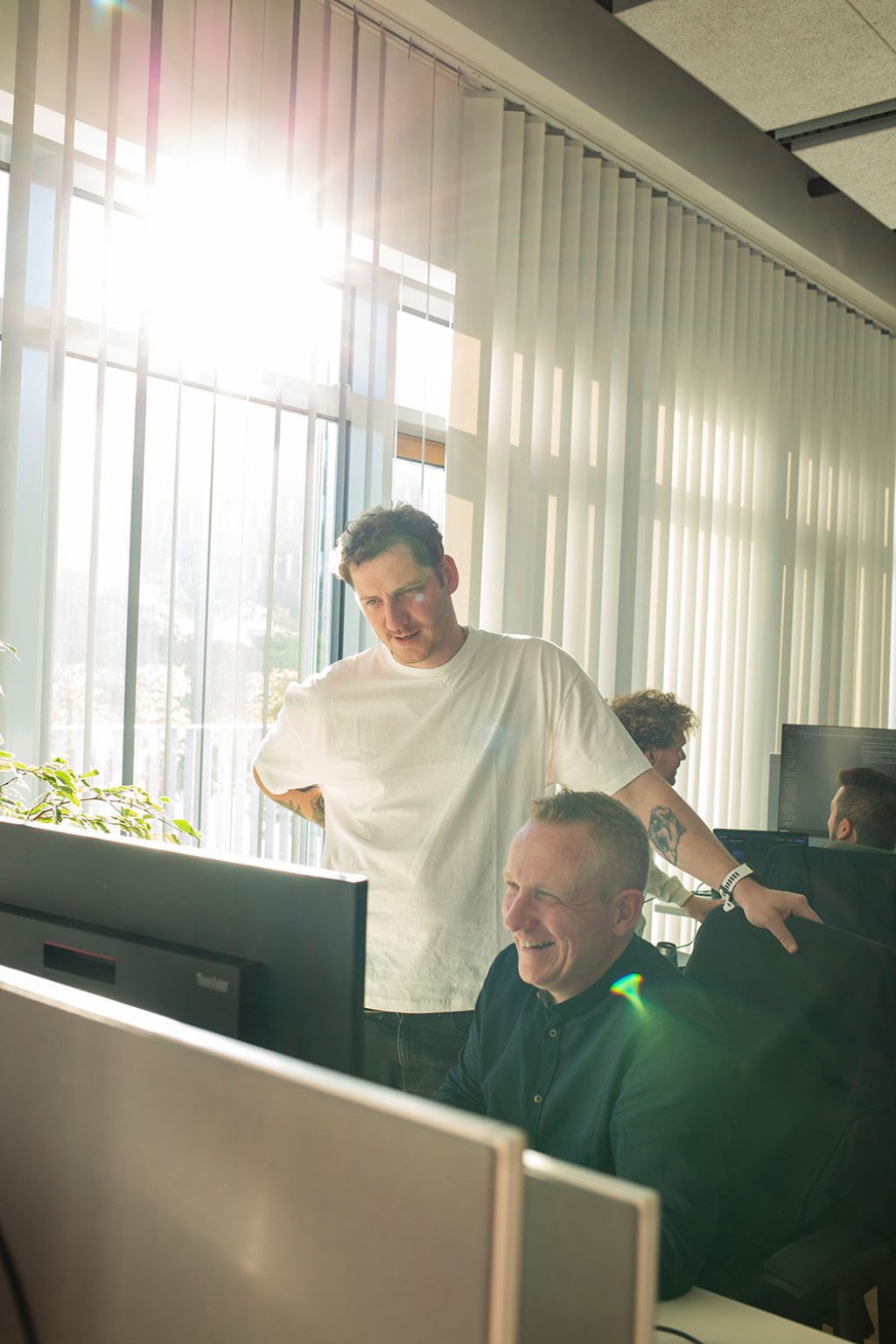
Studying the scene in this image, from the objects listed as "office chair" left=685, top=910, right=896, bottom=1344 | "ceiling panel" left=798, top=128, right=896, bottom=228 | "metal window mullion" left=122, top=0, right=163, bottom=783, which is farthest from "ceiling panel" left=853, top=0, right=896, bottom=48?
"office chair" left=685, top=910, right=896, bottom=1344

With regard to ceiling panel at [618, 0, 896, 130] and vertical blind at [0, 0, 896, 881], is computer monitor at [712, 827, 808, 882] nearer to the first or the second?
vertical blind at [0, 0, 896, 881]

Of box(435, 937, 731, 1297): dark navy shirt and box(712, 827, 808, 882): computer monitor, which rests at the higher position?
box(712, 827, 808, 882): computer monitor

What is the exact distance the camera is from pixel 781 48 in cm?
323

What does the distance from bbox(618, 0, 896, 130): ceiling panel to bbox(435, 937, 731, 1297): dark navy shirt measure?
2551mm

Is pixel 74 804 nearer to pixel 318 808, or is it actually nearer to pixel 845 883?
pixel 318 808

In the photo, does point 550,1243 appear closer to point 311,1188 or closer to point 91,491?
point 311,1188

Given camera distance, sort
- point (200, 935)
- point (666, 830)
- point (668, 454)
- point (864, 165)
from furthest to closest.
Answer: point (668, 454) → point (864, 165) → point (666, 830) → point (200, 935)

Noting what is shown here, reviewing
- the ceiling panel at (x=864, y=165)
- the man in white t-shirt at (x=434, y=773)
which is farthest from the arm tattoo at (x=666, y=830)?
the ceiling panel at (x=864, y=165)

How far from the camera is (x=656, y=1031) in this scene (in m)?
1.45

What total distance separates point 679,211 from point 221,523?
97.0 inches

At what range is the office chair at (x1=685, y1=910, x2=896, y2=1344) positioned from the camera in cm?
163

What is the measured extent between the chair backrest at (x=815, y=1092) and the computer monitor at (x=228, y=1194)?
48.7 inches

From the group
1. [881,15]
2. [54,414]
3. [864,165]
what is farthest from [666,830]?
[864,165]

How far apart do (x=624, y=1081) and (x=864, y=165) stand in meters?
3.60
